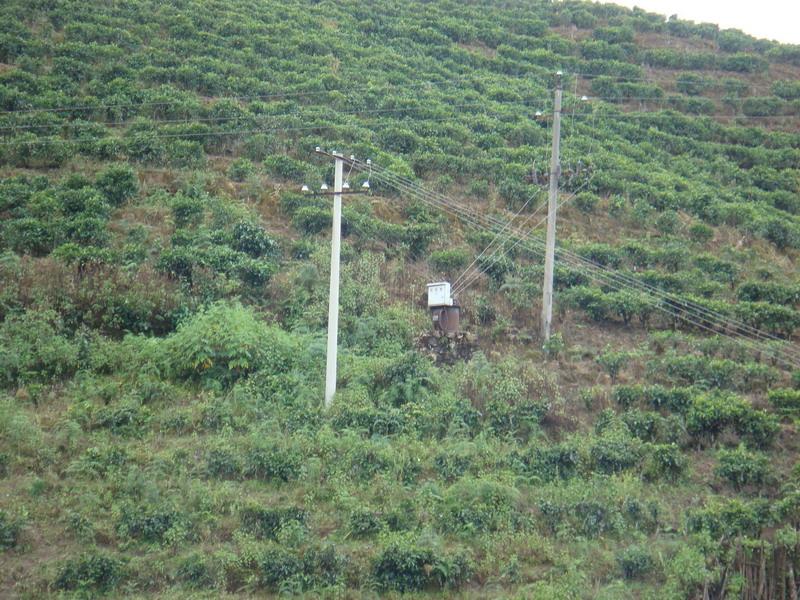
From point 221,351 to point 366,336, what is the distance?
321 cm

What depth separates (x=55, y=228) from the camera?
21047 mm

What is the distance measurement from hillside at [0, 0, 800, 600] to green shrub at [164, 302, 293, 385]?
63 mm

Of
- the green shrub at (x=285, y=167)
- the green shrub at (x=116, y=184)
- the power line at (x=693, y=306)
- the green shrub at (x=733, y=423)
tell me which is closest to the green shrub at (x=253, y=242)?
the green shrub at (x=116, y=184)

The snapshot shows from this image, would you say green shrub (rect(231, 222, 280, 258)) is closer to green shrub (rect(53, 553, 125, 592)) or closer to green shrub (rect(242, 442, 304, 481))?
green shrub (rect(242, 442, 304, 481))

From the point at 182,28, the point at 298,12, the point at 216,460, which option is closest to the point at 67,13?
the point at 182,28

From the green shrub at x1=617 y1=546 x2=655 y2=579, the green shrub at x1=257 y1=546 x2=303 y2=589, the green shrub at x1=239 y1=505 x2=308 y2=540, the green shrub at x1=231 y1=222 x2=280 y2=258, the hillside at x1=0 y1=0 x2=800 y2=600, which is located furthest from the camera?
the green shrub at x1=231 y1=222 x2=280 y2=258

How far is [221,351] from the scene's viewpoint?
17562 millimetres

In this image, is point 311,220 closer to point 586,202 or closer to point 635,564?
point 586,202

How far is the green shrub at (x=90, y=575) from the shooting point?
40.4 feet

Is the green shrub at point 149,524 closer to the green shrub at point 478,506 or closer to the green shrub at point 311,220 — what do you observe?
the green shrub at point 478,506

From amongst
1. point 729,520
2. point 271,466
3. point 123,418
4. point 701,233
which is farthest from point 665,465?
point 701,233

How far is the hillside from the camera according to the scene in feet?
44.1

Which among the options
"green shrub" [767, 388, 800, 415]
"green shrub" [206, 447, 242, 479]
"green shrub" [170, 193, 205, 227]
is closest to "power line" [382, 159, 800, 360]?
"green shrub" [767, 388, 800, 415]

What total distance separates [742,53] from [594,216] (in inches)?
831
